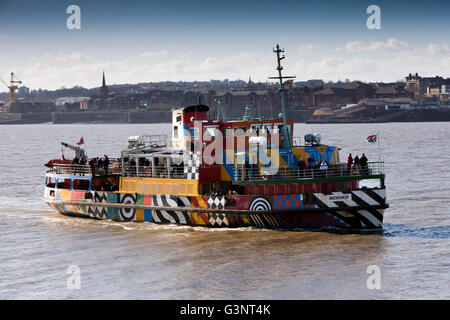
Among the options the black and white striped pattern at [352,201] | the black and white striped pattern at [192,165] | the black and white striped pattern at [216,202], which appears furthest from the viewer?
the black and white striped pattern at [192,165]

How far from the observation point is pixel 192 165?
28672 millimetres

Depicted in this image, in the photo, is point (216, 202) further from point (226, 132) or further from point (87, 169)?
point (87, 169)

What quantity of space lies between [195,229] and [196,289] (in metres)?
8.17

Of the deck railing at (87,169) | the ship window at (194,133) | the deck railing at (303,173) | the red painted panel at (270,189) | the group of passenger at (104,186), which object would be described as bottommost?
the group of passenger at (104,186)

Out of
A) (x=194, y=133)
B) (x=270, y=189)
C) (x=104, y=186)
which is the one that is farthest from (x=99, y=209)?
(x=270, y=189)

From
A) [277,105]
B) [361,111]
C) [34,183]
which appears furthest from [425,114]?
[34,183]

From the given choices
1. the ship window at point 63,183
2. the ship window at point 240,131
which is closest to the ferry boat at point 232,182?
the ship window at point 240,131

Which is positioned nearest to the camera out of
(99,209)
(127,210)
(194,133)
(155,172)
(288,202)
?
(288,202)

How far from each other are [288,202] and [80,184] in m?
11.1

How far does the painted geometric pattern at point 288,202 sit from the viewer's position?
26.5 meters

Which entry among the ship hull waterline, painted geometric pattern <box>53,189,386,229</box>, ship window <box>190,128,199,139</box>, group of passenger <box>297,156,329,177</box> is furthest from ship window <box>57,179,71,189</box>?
group of passenger <box>297,156,329,177</box>

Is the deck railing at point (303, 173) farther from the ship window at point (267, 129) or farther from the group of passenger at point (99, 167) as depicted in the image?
the group of passenger at point (99, 167)

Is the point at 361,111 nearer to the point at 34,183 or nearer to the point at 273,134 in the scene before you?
the point at 34,183

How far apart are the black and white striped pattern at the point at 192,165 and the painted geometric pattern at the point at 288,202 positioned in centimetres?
351
